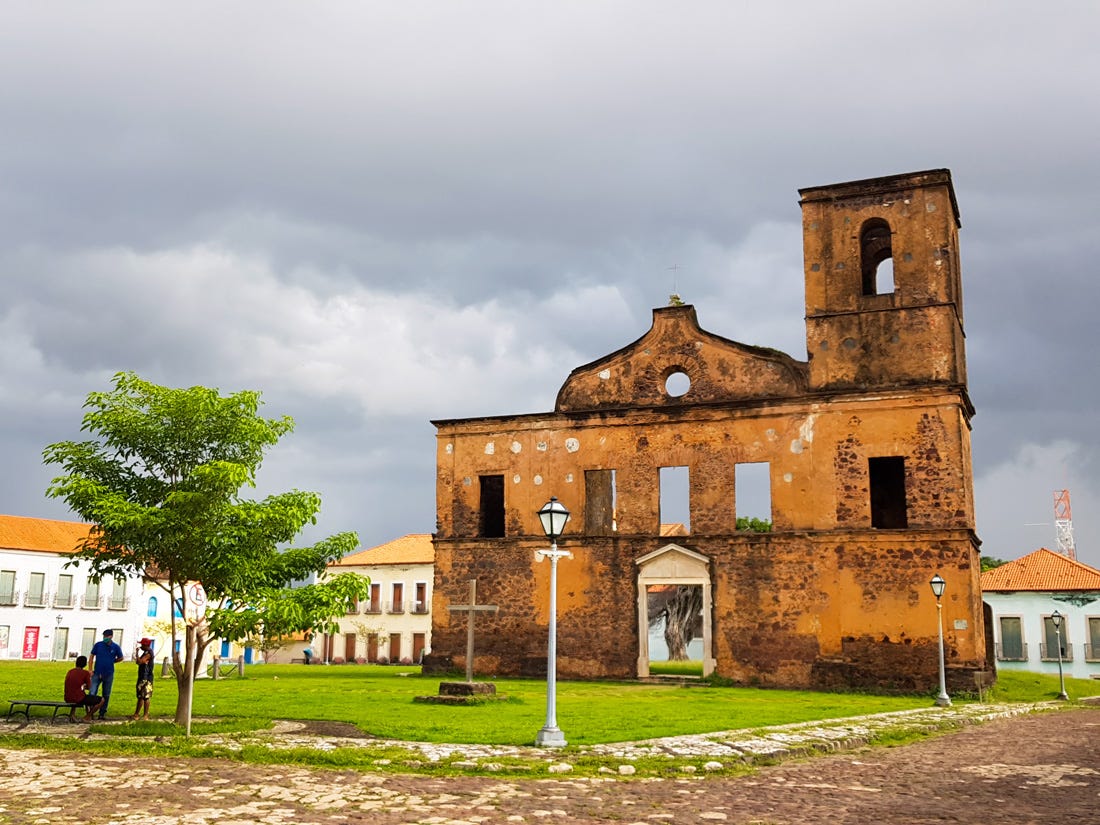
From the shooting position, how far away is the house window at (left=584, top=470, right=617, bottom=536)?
29.2m

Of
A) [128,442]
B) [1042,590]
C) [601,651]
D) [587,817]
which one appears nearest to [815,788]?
[587,817]

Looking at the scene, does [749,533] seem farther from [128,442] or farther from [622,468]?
[128,442]

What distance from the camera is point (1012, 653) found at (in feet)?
142

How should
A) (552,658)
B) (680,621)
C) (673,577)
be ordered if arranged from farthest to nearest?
1. (680,621)
2. (673,577)
3. (552,658)

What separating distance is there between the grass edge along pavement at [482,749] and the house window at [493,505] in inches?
646

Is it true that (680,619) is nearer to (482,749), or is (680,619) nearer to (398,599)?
→ (398,599)

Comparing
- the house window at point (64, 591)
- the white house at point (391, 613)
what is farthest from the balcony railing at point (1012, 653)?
the house window at point (64, 591)

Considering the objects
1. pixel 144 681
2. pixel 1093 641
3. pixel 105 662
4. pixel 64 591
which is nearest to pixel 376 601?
pixel 64 591

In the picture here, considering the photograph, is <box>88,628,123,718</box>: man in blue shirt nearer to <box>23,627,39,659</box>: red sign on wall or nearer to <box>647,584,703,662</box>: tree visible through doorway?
<box>647,584,703,662</box>: tree visible through doorway

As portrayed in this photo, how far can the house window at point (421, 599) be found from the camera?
56000 millimetres

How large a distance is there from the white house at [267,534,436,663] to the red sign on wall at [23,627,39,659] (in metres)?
14.5

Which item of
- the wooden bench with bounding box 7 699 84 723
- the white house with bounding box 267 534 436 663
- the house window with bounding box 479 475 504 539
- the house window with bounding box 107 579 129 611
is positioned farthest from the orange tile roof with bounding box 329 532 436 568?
the wooden bench with bounding box 7 699 84 723

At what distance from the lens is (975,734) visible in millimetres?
15703

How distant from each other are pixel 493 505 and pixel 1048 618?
25.4m
